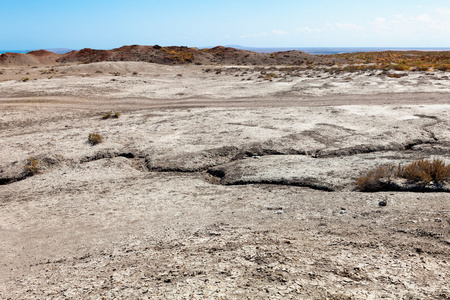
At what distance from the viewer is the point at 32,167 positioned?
25.0 ft

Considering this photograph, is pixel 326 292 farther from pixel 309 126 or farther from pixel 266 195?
pixel 309 126

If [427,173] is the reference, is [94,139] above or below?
above

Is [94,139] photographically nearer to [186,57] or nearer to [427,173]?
[427,173]

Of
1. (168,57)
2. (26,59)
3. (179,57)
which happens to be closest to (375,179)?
(179,57)

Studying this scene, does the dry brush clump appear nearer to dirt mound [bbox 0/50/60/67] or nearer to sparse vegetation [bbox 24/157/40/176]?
sparse vegetation [bbox 24/157/40/176]

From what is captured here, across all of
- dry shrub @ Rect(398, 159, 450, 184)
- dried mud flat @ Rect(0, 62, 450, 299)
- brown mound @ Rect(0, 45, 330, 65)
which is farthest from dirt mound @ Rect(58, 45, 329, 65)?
dry shrub @ Rect(398, 159, 450, 184)

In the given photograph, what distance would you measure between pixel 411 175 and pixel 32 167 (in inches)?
323

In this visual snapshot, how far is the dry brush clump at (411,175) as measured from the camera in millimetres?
5371

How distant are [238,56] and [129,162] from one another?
47739 mm

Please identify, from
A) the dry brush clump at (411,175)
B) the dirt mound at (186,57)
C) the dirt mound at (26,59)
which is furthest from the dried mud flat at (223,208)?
the dirt mound at (26,59)

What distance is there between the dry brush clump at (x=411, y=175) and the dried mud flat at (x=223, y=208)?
0.97 feet

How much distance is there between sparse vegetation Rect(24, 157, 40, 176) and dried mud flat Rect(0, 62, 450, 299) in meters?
0.17

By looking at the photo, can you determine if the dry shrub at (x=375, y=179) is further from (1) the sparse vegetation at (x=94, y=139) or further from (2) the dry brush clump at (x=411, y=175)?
(1) the sparse vegetation at (x=94, y=139)

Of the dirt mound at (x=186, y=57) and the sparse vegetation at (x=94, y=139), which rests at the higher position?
the dirt mound at (x=186, y=57)
